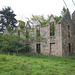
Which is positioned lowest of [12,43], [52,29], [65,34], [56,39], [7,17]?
[12,43]

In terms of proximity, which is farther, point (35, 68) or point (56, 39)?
point (56, 39)

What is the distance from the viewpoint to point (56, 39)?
1491 centimetres

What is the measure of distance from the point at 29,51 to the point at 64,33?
7.63 metres

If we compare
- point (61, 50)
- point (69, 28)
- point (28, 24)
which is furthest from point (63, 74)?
point (28, 24)

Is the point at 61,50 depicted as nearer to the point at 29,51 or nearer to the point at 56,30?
the point at 56,30

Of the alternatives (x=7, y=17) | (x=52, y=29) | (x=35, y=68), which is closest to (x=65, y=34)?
(x=52, y=29)

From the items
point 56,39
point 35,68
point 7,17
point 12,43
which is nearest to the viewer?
point 35,68

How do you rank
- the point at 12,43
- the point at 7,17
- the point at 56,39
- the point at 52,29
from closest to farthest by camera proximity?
the point at 56,39 → the point at 52,29 → the point at 12,43 → the point at 7,17

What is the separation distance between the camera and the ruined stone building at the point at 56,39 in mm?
14625

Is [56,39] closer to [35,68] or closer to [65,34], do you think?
[65,34]

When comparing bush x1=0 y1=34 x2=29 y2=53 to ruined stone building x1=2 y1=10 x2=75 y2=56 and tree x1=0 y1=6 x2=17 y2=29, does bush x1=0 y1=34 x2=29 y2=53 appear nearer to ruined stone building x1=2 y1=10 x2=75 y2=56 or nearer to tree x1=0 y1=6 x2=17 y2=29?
ruined stone building x1=2 y1=10 x2=75 y2=56

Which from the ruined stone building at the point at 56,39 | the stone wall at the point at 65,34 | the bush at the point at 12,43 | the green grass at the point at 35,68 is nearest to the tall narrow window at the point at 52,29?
the ruined stone building at the point at 56,39

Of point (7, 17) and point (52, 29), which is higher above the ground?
point (7, 17)

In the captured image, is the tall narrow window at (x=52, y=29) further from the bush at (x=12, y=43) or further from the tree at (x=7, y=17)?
the tree at (x=7, y=17)
